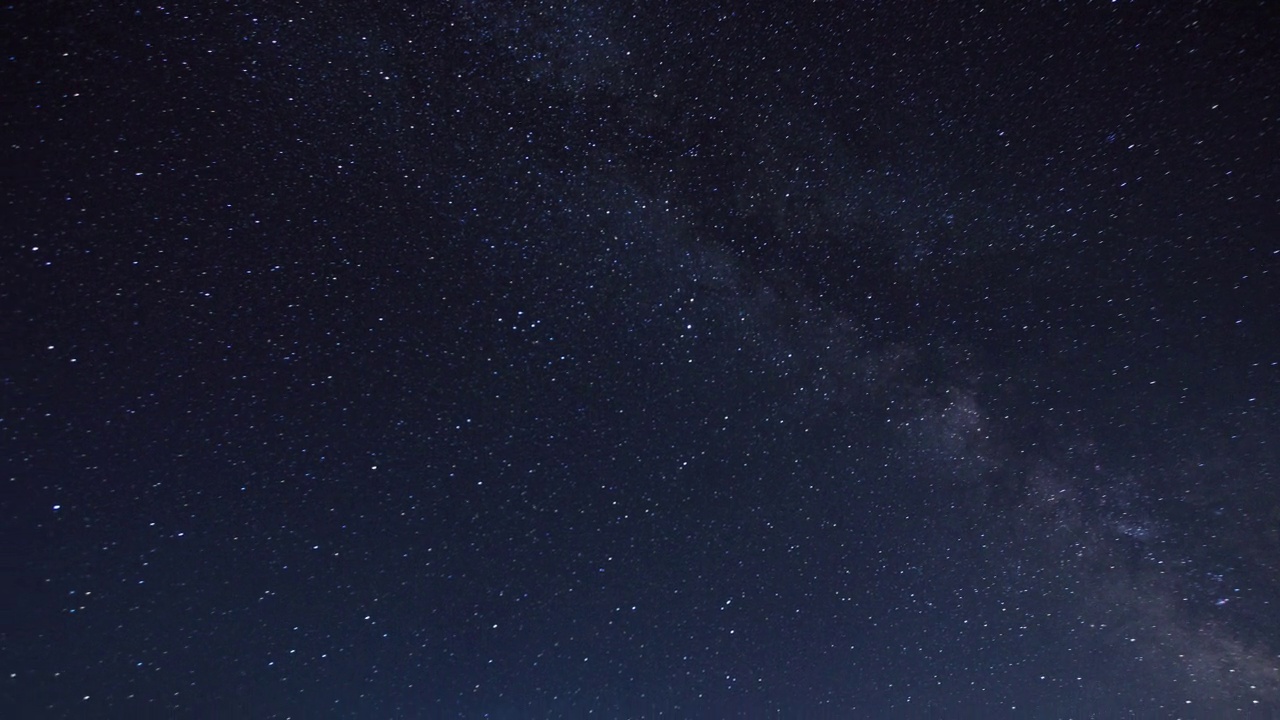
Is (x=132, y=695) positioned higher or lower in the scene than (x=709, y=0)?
lower

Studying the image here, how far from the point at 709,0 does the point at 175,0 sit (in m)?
1.48

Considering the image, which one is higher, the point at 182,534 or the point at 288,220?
the point at 288,220

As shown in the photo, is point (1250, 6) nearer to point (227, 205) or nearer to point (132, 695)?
point (227, 205)

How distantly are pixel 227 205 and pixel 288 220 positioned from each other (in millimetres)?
166

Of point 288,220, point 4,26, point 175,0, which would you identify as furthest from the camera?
point 288,220

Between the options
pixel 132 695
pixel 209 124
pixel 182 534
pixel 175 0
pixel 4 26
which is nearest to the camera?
pixel 4 26

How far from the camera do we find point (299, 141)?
194cm

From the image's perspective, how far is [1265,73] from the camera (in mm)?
1922

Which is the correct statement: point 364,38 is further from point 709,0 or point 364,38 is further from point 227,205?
point 709,0

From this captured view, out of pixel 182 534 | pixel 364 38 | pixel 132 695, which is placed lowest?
pixel 132 695

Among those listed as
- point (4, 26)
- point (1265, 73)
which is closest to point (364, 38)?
point (4, 26)

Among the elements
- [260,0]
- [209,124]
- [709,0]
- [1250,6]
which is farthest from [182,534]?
[1250,6]

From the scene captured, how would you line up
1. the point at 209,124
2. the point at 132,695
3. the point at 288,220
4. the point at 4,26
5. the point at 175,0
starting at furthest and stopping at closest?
1. the point at 132,695
2. the point at 288,220
3. the point at 209,124
4. the point at 175,0
5. the point at 4,26

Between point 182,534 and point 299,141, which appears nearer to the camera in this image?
point 299,141
